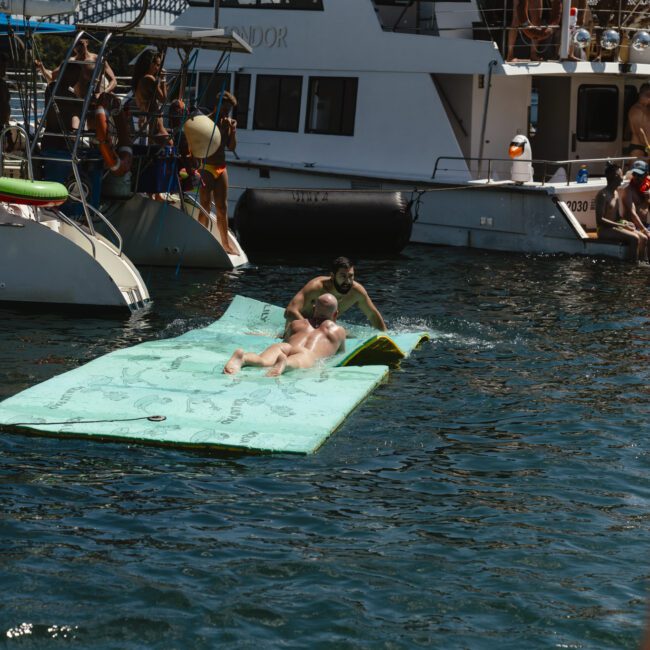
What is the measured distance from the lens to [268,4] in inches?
890

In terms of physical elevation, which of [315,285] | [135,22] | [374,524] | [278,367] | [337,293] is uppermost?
[135,22]

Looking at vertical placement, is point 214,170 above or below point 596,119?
below

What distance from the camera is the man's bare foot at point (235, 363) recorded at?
11.0 m

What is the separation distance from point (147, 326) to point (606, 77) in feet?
36.3

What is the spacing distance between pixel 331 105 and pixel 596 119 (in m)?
4.56

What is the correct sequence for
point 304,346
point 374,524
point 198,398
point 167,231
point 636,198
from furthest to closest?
point 636,198, point 167,231, point 304,346, point 198,398, point 374,524

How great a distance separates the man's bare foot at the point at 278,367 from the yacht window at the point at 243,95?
12.5 meters

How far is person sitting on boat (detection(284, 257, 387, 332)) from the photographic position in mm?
12352

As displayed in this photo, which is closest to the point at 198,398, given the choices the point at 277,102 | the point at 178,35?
the point at 178,35

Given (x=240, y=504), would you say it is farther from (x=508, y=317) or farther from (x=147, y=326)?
(x=508, y=317)

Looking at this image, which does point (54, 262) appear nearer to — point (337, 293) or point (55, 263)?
point (55, 263)

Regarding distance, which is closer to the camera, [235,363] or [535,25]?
[235,363]

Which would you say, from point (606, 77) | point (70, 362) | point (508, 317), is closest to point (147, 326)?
point (70, 362)

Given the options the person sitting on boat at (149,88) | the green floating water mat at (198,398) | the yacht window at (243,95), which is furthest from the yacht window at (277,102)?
the green floating water mat at (198,398)
